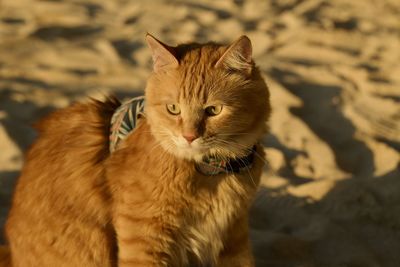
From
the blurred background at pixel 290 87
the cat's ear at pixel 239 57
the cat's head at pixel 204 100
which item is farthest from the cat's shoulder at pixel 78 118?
the blurred background at pixel 290 87

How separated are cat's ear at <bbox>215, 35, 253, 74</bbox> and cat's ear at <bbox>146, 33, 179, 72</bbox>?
0.60 feet

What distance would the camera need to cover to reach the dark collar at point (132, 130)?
2.28m

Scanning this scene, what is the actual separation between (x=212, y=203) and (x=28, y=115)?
2.05m

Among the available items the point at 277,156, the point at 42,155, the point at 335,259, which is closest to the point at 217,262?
the point at 335,259

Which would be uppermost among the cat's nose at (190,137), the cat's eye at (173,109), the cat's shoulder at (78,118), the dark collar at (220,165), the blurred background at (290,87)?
the cat's eye at (173,109)

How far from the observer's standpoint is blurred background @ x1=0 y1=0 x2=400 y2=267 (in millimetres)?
3021

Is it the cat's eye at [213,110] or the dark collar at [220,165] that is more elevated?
the cat's eye at [213,110]

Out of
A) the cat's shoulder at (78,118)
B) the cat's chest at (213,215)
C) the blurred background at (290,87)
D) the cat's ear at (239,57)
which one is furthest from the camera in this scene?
the blurred background at (290,87)

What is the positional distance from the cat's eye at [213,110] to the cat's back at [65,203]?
51 cm

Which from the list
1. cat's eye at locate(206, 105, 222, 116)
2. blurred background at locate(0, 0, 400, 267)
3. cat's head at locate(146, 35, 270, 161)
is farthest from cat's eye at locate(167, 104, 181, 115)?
blurred background at locate(0, 0, 400, 267)

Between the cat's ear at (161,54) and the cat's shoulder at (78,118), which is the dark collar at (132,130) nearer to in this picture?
the cat's shoulder at (78,118)

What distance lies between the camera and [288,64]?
484cm

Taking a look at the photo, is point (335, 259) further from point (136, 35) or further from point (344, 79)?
point (136, 35)

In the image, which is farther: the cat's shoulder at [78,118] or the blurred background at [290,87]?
the blurred background at [290,87]
